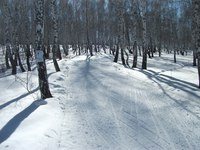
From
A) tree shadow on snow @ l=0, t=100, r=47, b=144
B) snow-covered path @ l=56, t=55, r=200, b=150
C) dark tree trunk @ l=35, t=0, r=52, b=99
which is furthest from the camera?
dark tree trunk @ l=35, t=0, r=52, b=99

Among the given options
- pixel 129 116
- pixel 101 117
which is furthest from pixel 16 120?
pixel 129 116

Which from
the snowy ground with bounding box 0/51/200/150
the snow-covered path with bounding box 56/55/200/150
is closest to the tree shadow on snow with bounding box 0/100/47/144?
the snowy ground with bounding box 0/51/200/150

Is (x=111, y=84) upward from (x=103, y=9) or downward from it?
downward

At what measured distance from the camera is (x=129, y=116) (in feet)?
38.2

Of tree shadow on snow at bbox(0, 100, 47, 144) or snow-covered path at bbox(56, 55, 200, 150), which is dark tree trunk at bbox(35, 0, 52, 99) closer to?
tree shadow on snow at bbox(0, 100, 47, 144)

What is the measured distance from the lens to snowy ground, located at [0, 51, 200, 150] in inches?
356

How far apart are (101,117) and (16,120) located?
9.03 ft

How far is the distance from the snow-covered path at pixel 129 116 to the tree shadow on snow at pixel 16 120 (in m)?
1.17

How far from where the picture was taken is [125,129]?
402 inches

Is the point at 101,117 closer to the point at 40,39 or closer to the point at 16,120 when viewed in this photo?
the point at 16,120

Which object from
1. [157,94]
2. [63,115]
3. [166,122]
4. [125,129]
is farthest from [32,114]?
[157,94]

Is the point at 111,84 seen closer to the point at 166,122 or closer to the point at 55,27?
the point at 166,122

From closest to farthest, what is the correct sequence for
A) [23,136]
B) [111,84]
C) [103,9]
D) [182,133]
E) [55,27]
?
[23,136]
[182,133]
[111,84]
[55,27]
[103,9]

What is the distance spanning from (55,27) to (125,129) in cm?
1551
